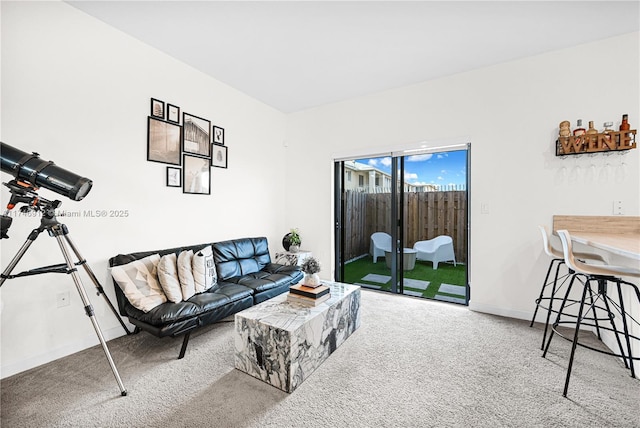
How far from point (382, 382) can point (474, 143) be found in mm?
2713

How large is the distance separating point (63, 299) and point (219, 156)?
2.02 metres

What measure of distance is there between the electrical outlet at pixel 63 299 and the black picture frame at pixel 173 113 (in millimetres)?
1824

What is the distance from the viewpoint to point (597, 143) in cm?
245

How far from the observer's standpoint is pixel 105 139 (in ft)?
7.69

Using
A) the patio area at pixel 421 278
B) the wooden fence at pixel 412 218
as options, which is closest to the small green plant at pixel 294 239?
the wooden fence at pixel 412 218

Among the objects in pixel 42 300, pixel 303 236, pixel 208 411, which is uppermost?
pixel 303 236

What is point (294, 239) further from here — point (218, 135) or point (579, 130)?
point (579, 130)

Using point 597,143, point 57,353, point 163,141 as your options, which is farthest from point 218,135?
point 597,143

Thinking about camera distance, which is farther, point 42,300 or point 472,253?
point 472,253

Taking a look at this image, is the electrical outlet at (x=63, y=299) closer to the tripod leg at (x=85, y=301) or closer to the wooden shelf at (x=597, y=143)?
the tripod leg at (x=85, y=301)

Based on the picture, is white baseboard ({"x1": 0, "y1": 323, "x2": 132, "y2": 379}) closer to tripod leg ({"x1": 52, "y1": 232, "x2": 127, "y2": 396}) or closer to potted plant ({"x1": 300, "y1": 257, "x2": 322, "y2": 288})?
tripod leg ({"x1": 52, "y1": 232, "x2": 127, "y2": 396})

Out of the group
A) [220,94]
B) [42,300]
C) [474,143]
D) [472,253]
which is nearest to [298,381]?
[42,300]

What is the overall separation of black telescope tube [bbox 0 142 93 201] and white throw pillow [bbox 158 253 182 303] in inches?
33.4

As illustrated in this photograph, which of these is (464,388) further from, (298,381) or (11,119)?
(11,119)
